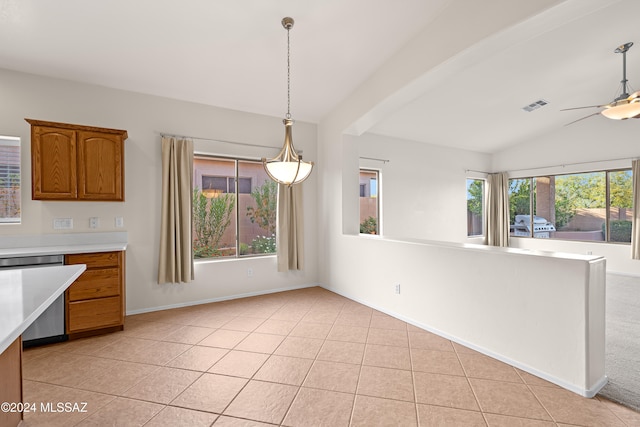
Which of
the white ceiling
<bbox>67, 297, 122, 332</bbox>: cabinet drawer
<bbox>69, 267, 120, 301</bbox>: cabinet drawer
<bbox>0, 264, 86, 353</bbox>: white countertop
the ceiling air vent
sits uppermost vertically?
the ceiling air vent

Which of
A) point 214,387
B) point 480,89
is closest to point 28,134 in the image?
point 214,387

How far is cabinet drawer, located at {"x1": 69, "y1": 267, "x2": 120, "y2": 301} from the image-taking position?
116 inches

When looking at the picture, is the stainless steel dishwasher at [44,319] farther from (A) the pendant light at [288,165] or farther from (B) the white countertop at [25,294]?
(A) the pendant light at [288,165]

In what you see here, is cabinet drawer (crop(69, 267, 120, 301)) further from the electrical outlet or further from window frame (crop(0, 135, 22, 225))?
window frame (crop(0, 135, 22, 225))

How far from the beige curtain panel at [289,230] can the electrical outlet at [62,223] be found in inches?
101

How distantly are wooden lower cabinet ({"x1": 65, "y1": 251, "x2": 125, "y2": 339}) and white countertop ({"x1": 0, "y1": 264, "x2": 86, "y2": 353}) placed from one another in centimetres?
138

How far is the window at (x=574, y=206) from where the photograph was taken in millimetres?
6188

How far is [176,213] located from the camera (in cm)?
379

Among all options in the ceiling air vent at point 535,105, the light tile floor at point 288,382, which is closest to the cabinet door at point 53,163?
the light tile floor at point 288,382

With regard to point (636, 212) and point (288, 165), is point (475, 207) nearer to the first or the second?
point (636, 212)

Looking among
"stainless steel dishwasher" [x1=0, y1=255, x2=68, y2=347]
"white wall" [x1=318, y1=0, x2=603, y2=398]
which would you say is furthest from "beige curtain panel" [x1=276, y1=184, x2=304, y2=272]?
"stainless steel dishwasher" [x1=0, y1=255, x2=68, y2=347]

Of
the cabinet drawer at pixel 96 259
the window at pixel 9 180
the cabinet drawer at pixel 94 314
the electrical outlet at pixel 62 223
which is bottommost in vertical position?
the cabinet drawer at pixel 94 314

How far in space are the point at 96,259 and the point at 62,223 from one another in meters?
0.77

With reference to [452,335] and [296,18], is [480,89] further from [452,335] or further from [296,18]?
[452,335]
